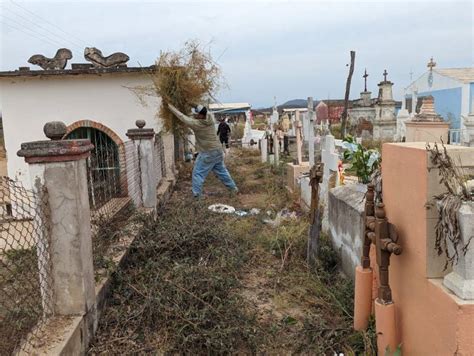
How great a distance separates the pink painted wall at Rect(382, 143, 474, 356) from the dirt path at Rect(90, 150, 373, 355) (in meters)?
0.44

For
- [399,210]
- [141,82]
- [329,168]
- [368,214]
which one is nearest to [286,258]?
[329,168]

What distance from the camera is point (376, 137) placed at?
19719 millimetres

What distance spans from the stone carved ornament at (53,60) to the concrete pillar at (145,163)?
17.2ft

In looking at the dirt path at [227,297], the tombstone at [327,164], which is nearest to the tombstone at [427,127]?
the tombstone at [327,164]

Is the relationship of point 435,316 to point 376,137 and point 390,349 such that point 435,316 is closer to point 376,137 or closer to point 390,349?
point 390,349

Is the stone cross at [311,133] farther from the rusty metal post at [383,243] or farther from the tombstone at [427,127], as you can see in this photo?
the rusty metal post at [383,243]

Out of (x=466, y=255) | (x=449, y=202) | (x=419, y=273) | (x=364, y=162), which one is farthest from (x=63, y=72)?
(x=466, y=255)

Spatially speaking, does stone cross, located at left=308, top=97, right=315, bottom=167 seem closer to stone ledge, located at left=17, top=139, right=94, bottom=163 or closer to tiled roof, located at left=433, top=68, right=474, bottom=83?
stone ledge, located at left=17, top=139, right=94, bottom=163

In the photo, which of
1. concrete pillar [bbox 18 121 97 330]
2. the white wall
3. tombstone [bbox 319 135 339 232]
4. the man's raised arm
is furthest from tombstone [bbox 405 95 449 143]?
the white wall

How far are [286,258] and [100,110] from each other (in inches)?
282

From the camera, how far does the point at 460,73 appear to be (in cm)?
2064

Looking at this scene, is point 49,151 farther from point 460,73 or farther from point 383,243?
point 460,73

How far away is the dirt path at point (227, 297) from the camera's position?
3.02 metres

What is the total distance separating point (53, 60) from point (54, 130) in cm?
864
